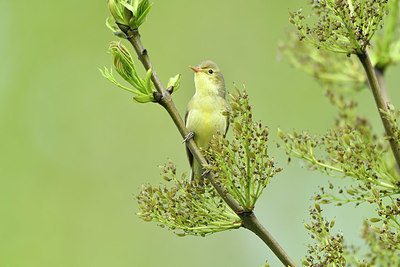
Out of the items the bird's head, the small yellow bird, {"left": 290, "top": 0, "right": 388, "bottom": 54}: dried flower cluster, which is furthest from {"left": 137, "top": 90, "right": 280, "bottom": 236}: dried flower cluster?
the bird's head

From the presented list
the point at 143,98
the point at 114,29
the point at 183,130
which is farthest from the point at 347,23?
the point at 114,29

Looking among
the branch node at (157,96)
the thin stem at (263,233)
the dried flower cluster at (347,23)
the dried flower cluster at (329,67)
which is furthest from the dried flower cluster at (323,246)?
the dried flower cluster at (329,67)

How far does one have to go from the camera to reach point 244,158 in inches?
122

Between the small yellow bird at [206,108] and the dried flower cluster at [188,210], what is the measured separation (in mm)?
1648

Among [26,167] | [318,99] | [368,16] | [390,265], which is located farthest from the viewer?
[26,167]

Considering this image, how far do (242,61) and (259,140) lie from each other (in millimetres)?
9613

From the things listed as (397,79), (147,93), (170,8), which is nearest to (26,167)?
(170,8)

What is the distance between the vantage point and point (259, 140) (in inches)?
120

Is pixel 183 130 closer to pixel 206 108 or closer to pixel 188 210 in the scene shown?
pixel 188 210

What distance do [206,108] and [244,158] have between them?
2607 mm

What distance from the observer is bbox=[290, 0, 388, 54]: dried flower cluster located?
2982 millimetres

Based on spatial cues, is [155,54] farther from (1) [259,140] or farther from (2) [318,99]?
(1) [259,140]

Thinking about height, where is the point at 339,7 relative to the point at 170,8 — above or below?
below

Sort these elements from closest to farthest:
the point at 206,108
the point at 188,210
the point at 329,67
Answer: the point at 188,210, the point at 329,67, the point at 206,108
